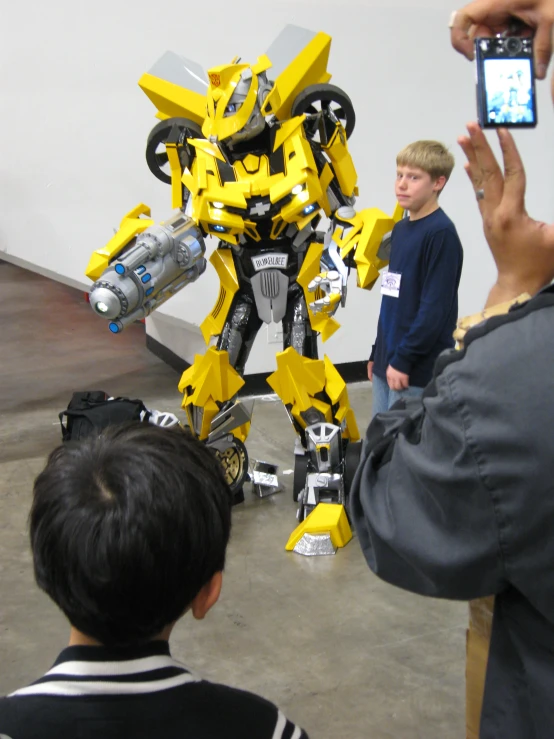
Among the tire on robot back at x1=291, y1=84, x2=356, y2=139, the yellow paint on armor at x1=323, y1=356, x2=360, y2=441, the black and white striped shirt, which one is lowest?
the yellow paint on armor at x1=323, y1=356, x2=360, y2=441

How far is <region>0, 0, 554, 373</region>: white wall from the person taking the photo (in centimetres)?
452

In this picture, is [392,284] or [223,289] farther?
[223,289]

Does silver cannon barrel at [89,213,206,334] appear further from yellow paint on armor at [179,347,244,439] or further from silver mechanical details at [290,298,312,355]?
silver mechanical details at [290,298,312,355]

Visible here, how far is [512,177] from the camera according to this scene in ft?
2.61

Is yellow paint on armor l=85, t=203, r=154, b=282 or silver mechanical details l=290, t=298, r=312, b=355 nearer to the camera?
yellow paint on armor l=85, t=203, r=154, b=282

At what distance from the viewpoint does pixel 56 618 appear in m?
2.60

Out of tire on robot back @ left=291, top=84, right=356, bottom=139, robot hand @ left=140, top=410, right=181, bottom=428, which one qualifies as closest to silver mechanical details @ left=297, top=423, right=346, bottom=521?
robot hand @ left=140, top=410, right=181, bottom=428

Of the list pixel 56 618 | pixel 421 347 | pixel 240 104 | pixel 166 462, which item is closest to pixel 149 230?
pixel 240 104

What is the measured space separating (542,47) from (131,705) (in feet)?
A: 2.59

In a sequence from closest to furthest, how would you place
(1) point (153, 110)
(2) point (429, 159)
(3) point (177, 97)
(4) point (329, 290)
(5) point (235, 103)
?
(2) point (429, 159) → (4) point (329, 290) → (5) point (235, 103) → (3) point (177, 97) → (1) point (153, 110)

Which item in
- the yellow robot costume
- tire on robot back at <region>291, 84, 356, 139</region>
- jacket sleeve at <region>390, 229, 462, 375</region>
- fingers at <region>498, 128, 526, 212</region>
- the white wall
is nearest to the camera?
fingers at <region>498, 128, 526, 212</region>

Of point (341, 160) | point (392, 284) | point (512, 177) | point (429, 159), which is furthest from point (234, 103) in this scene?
point (512, 177)

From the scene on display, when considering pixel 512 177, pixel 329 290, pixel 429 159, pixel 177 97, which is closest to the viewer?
pixel 512 177

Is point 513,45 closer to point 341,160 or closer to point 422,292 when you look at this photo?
point 422,292
